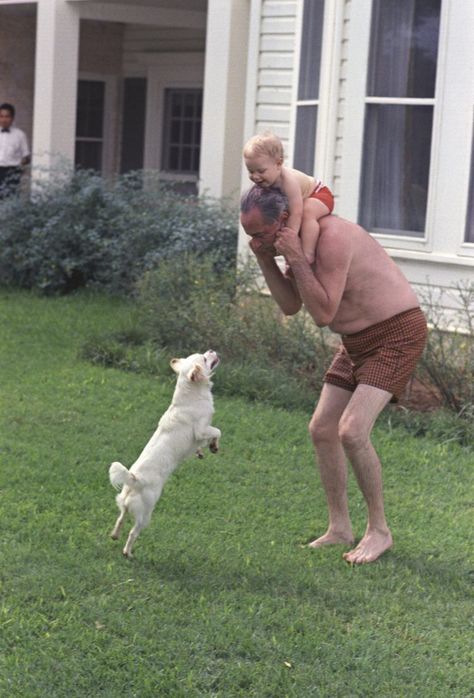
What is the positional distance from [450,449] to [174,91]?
479 inches

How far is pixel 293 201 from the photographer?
521 centimetres

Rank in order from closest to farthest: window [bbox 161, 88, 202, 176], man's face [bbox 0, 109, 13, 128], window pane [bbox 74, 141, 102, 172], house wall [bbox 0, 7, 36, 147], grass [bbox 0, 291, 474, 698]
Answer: grass [bbox 0, 291, 474, 698]
man's face [bbox 0, 109, 13, 128]
window [bbox 161, 88, 202, 176]
house wall [bbox 0, 7, 36, 147]
window pane [bbox 74, 141, 102, 172]

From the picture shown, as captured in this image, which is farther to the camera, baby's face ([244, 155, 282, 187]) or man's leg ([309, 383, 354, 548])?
man's leg ([309, 383, 354, 548])

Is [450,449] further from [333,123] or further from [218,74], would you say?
[218,74]

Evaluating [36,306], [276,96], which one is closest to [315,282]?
[276,96]

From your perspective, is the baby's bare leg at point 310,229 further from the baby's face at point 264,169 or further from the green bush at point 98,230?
the green bush at point 98,230

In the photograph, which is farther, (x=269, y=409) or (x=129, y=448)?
(x=269, y=409)

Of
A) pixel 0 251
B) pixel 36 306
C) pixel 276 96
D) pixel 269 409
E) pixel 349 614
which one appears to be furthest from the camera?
pixel 0 251

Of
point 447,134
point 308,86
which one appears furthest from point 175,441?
point 308,86

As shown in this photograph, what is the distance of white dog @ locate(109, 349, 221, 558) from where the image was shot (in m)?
5.25

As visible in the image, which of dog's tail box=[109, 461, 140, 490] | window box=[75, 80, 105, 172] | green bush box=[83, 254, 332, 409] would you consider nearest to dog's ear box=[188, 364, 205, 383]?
dog's tail box=[109, 461, 140, 490]

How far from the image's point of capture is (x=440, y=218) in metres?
9.33

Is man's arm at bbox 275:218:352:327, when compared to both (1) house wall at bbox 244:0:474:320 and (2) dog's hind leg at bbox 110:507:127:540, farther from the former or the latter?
(1) house wall at bbox 244:0:474:320

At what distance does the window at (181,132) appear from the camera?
18.5 metres
